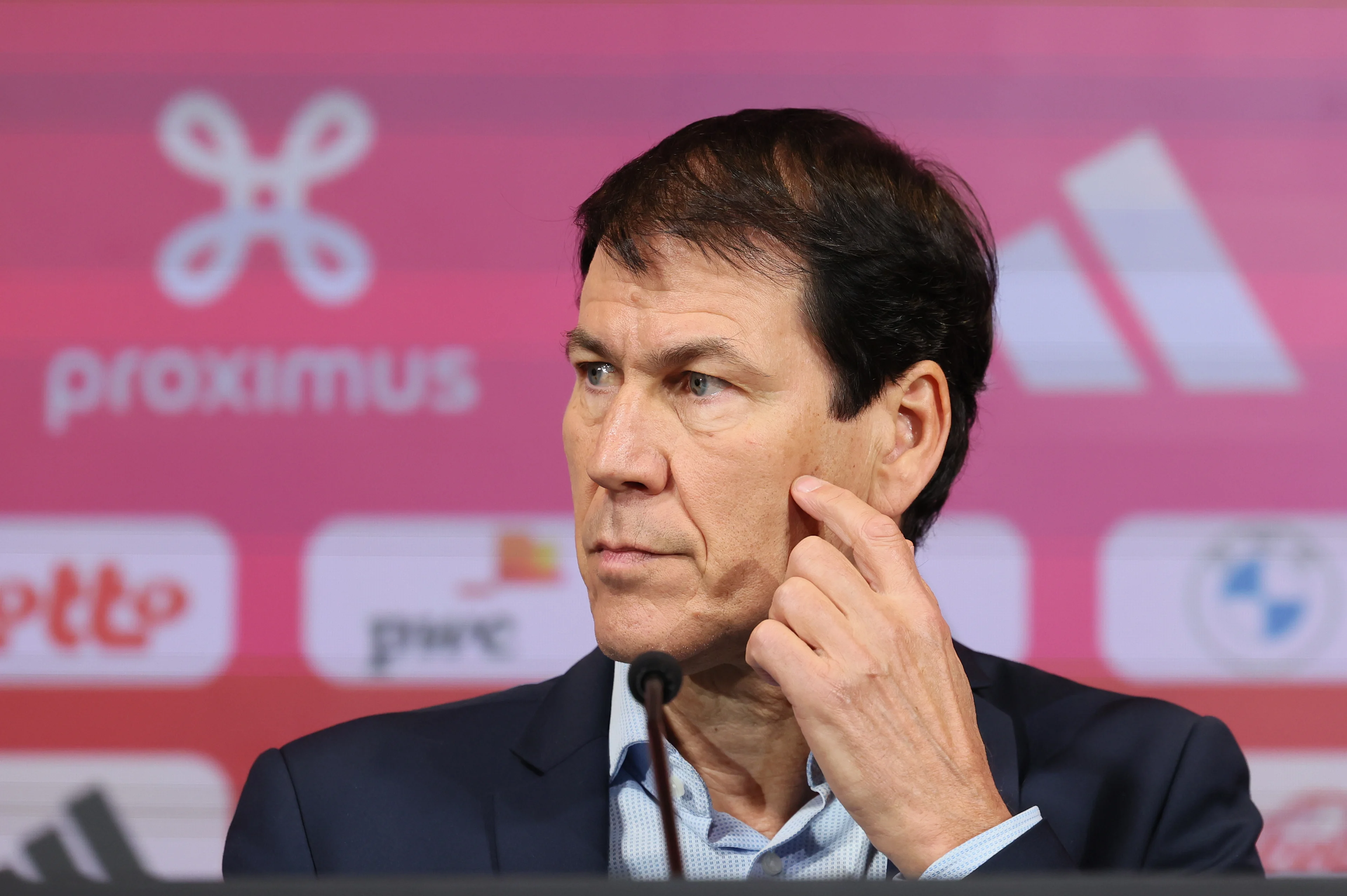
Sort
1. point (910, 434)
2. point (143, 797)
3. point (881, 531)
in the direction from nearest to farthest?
point (881, 531) < point (910, 434) < point (143, 797)

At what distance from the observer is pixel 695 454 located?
5.07 ft

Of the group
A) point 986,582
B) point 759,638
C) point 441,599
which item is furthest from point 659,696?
point 986,582

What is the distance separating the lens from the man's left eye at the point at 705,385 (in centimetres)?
157

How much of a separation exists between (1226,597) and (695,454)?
1.55m

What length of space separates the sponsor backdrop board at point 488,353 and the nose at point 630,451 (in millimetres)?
1043

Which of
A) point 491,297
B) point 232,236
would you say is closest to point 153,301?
point 232,236

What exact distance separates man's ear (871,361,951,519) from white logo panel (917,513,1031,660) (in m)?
0.83

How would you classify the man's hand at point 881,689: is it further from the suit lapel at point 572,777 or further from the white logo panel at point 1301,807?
the white logo panel at point 1301,807

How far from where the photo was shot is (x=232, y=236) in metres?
2.60

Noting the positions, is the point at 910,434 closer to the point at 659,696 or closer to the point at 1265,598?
the point at 659,696

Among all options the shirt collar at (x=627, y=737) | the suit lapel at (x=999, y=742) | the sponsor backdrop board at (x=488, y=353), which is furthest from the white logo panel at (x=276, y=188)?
the suit lapel at (x=999, y=742)

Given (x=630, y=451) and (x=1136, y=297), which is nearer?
(x=630, y=451)

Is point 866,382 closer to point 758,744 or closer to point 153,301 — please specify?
point 758,744

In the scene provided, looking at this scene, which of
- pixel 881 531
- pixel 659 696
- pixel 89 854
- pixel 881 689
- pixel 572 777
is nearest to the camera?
pixel 89 854
